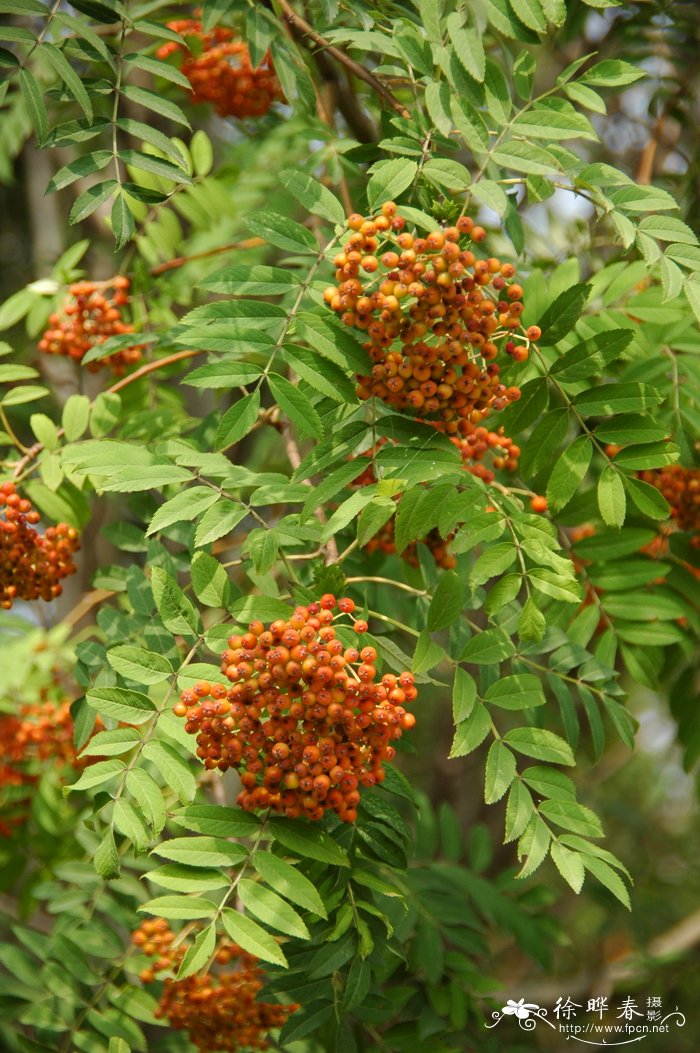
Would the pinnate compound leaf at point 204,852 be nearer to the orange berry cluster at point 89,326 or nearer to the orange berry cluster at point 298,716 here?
the orange berry cluster at point 298,716

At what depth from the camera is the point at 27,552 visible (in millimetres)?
2178

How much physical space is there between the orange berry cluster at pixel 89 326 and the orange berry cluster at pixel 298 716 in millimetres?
1338

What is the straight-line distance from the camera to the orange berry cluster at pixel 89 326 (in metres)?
2.65

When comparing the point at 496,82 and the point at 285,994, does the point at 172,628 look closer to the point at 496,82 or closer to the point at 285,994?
the point at 285,994

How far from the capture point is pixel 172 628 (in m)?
1.75

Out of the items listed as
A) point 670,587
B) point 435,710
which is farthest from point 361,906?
point 435,710

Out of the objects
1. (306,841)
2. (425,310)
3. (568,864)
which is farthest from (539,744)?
(425,310)

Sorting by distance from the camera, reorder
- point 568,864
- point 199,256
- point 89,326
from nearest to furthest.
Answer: point 568,864
point 89,326
point 199,256

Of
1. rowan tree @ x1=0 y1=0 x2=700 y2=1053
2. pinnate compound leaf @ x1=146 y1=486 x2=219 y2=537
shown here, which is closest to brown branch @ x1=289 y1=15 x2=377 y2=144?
rowan tree @ x1=0 y1=0 x2=700 y2=1053

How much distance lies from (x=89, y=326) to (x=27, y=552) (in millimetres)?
771

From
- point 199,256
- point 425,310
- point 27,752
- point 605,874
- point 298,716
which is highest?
point 425,310

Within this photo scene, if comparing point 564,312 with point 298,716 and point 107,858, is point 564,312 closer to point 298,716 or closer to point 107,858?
point 298,716

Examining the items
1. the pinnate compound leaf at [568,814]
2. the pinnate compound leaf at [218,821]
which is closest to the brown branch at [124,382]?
the pinnate compound leaf at [218,821]

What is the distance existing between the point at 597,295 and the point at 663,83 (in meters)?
1.76
